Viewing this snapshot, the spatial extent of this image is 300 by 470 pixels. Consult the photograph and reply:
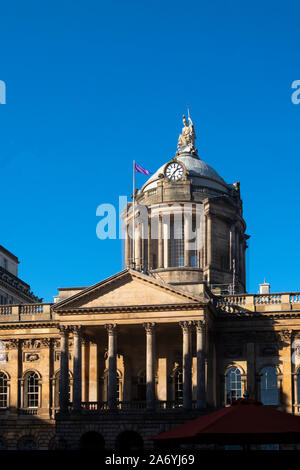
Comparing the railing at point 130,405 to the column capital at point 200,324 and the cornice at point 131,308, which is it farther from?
the cornice at point 131,308

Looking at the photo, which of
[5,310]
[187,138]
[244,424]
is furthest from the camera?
[187,138]

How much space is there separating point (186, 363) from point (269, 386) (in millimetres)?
7597

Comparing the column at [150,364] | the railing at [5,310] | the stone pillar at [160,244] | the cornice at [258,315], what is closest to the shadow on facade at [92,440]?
the column at [150,364]

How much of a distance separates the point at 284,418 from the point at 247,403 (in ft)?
5.68

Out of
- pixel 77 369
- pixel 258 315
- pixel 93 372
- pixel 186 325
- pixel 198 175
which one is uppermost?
pixel 198 175

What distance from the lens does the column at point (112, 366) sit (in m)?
57.4

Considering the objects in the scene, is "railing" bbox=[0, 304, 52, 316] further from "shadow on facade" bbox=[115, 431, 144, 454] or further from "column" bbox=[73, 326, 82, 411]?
"shadow on facade" bbox=[115, 431, 144, 454]

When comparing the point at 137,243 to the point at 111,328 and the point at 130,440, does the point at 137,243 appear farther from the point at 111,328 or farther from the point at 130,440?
the point at 130,440

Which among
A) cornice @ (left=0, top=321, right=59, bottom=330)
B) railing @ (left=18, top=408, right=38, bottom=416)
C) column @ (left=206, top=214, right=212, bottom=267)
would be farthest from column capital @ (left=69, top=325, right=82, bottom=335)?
column @ (left=206, top=214, right=212, bottom=267)

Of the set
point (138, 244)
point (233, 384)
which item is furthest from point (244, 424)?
point (138, 244)

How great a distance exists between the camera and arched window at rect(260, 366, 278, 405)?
60.9m

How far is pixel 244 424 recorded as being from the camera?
79.9 feet

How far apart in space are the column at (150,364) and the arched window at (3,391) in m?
13.2

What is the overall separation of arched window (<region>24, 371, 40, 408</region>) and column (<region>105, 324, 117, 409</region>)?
8.97 m
